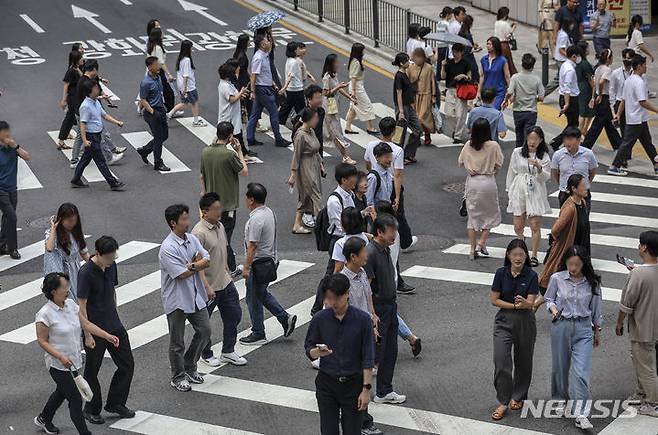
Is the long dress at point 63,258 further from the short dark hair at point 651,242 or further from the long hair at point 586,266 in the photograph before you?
the short dark hair at point 651,242

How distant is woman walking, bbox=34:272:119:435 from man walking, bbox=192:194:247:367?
→ 161 centimetres

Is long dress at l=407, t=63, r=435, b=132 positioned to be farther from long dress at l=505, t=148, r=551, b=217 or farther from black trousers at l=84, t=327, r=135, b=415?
black trousers at l=84, t=327, r=135, b=415

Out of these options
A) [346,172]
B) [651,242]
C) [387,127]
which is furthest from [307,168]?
[651,242]

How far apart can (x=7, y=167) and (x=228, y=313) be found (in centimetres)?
525

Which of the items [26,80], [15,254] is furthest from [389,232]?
[26,80]

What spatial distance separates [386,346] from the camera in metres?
11.4

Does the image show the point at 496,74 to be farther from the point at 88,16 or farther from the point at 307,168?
the point at 88,16

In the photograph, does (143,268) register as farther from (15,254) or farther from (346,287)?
(346,287)

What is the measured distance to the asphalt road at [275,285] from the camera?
38.2ft

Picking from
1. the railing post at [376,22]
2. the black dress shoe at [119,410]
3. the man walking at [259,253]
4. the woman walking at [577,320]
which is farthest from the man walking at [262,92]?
the woman walking at [577,320]

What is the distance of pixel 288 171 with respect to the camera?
2038 cm

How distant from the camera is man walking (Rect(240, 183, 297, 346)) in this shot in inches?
507

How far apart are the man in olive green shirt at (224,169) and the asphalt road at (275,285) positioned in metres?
1.22

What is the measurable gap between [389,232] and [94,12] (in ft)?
84.8
